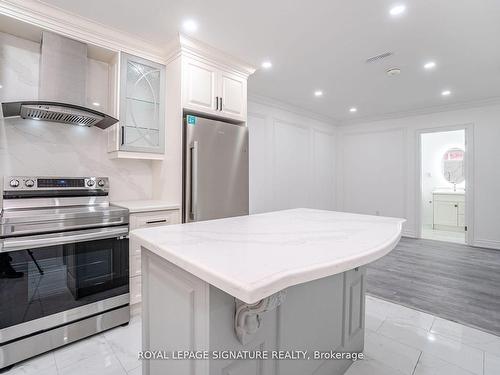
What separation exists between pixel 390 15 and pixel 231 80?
1.62m

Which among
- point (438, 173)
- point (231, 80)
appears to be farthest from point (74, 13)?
point (438, 173)

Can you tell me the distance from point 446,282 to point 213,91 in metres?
3.45

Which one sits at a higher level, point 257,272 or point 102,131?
point 102,131

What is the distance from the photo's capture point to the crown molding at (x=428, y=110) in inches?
171

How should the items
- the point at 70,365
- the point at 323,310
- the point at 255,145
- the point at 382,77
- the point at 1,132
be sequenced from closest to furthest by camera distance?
the point at 323,310
the point at 70,365
the point at 1,132
the point at 382,77
the point at 255,145

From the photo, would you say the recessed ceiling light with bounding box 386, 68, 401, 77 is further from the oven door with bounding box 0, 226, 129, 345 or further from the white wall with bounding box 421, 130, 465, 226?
the white wall with bounding box 421, 130, 465, 226

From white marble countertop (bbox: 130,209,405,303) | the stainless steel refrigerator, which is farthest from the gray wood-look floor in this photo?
the stainless steel refrigerator

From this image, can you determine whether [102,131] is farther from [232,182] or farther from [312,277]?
[312,277]

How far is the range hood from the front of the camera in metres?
1.95

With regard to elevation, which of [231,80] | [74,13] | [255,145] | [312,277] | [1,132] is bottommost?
[312,277]

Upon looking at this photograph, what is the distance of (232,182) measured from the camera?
9.19 feet

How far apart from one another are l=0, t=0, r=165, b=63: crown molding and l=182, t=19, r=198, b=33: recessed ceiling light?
47 cm

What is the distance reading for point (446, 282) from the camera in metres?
2.93

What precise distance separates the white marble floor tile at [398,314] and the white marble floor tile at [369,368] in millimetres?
635
